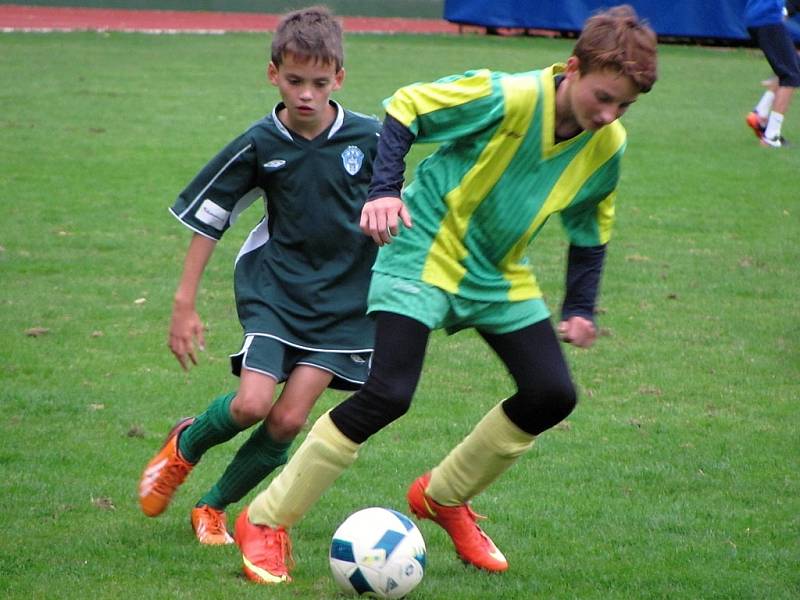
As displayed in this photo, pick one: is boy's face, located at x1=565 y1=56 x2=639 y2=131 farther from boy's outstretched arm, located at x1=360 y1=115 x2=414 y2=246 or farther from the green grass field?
the green grass field

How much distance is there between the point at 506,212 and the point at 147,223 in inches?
244

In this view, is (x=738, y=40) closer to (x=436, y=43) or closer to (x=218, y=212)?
(x=436, y=43)

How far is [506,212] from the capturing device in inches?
152

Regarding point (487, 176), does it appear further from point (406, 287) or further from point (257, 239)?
point (257, 239)

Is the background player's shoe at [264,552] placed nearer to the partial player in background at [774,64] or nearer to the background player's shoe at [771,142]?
the partial player in background at [774,64]

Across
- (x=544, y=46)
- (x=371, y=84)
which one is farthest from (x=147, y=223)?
(x=544, y=46)

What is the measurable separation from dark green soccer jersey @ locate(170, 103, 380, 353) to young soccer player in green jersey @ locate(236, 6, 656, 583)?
32cm

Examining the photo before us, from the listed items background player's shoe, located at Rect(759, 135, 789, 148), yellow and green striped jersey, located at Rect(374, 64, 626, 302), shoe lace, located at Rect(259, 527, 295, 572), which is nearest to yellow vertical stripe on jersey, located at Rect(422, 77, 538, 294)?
yellow and green striped jersey, located at Rect(374, 64, 626, 302)

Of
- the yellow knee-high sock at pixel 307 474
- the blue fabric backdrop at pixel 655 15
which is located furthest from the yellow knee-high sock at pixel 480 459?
the blue fabric backdrop at pixel 655 15

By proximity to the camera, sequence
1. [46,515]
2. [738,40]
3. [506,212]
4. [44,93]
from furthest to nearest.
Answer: [738,40] → [44,93] → [46,515] → [506,212]

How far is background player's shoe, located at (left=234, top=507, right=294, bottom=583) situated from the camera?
3.92m

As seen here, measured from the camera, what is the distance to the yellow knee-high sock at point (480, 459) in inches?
158

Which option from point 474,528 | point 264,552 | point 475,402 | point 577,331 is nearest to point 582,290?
point 577,331

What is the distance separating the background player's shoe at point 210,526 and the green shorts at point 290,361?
0.50 meters
